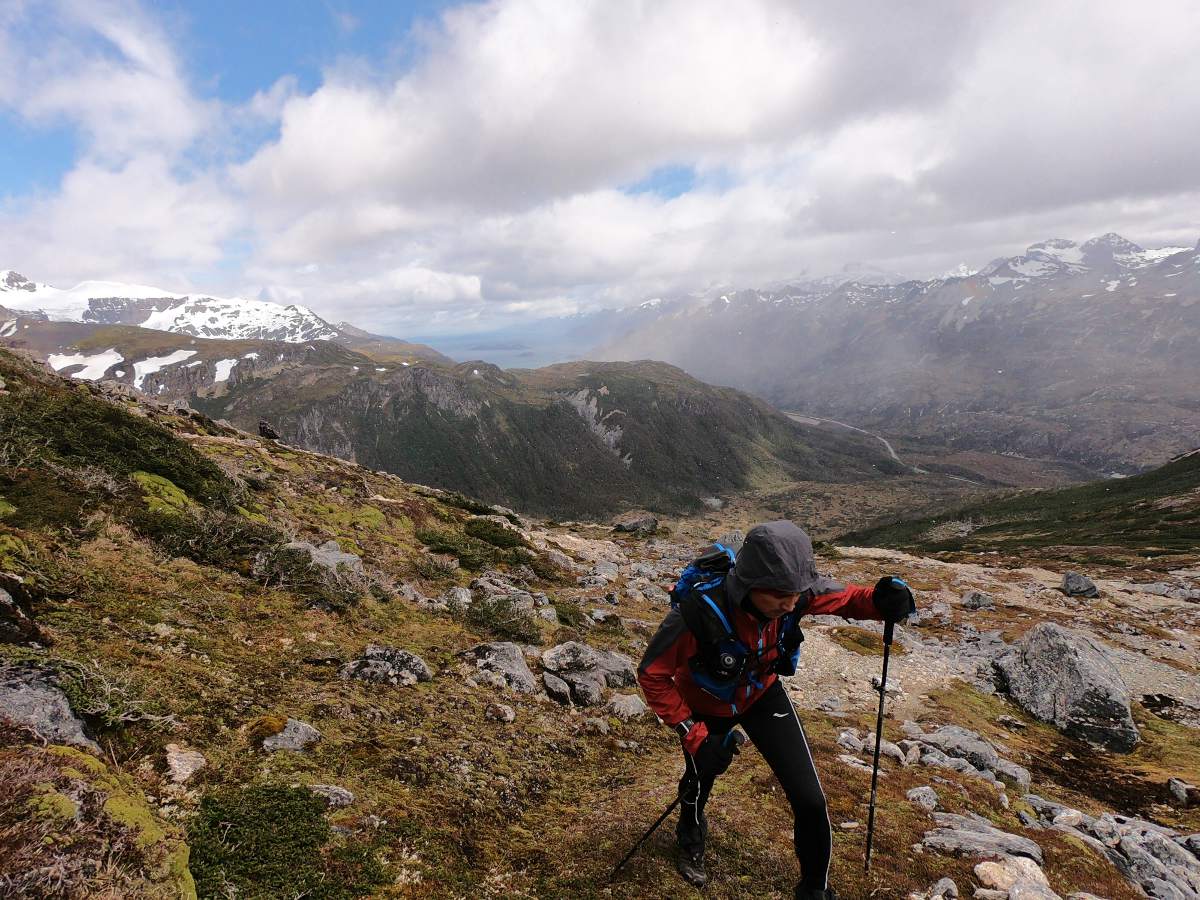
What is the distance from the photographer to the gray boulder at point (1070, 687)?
553 inches

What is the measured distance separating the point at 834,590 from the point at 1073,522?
12653cm

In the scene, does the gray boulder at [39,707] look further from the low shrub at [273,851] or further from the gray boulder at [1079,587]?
the gray boulder at [1079,587]

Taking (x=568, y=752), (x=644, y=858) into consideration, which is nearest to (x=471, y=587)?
(x=568, y=752)

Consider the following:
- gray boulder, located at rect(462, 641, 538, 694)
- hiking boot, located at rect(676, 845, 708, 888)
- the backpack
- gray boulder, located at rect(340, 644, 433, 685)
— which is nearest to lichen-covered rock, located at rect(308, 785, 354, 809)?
gray boulder, located at rect(340, 644, 433, 685)

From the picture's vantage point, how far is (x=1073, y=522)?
9819 cm

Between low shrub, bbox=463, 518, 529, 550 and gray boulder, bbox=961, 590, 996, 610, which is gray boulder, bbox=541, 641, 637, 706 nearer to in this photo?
low shrub, bbox=463, 518, 529, 550

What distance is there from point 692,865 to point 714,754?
6.06 feet

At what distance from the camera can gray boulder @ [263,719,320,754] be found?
6.11 m

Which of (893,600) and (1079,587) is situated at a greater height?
(893,600)

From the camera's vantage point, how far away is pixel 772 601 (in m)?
4.88

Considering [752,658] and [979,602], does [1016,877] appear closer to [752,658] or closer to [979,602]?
[752,658]

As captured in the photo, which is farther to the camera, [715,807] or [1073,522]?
[1073,522]

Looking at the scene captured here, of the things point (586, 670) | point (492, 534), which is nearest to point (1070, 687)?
point (586, 670)

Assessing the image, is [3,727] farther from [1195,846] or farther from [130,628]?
[1195,846]
